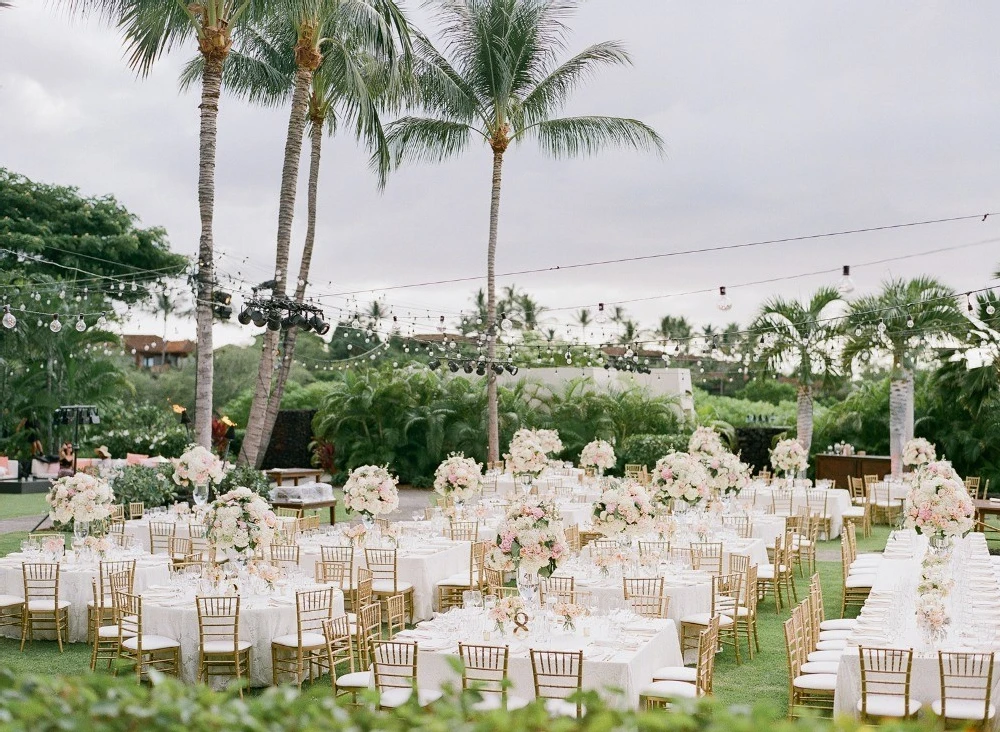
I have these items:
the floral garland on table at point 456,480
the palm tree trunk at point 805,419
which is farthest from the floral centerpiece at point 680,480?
the palm tree trunk at point 805,419

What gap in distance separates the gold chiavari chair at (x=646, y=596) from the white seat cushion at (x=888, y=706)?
2156mm

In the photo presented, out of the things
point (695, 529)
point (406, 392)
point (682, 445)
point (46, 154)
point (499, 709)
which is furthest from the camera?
point (46, 154)

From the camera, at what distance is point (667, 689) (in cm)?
770

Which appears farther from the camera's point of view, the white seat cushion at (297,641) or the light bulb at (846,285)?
the light bulb at (846,285)

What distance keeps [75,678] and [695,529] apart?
10.5m

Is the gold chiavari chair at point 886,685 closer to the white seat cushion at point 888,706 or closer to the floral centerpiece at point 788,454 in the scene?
the white seat cushion at point 888,706

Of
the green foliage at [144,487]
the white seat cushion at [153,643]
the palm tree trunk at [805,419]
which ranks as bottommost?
the white seat cushion at [153,643]

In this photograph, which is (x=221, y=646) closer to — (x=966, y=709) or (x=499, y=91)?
(x=966, y=709)

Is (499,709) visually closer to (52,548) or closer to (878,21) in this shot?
(52,548)

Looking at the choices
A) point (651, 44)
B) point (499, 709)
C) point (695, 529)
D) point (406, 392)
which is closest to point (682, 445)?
point (406, 392)

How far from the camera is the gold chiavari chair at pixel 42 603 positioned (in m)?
10.7

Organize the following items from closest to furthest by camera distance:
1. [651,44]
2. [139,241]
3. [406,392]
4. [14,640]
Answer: [14,640]
[651,44]
[406,392]
[139,241]

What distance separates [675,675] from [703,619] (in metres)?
2.22

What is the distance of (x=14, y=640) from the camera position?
1110cm
